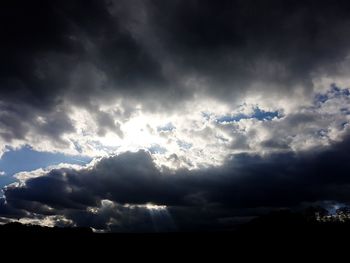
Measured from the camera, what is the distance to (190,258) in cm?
4238

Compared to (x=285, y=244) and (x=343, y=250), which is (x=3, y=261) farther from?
(x=343, y=250)

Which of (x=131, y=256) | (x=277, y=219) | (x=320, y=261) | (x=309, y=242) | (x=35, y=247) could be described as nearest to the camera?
(x=320, y=261)

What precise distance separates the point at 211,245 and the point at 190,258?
4457mm

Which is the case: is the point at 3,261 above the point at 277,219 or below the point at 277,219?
below

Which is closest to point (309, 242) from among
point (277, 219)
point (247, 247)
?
point (247, 247)

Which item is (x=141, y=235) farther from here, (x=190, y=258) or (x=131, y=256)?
(x=190, y=258)

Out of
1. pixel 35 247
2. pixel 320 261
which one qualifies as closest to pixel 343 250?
pixel 320 261

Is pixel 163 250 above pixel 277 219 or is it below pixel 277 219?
below

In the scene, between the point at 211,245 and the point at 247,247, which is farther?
the point at 211,245

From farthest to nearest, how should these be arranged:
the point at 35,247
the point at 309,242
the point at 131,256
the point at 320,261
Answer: the point at 35,247, the point at 131,256, the point at 309,242, the point at 320,261

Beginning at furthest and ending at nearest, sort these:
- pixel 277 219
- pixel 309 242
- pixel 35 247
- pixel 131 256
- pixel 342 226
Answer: pixel 277 219
pixel 35 247
pixel 342 226
pixel 131 256
pixel 309 242

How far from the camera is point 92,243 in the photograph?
50281mm

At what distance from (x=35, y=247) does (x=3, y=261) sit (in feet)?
20.3

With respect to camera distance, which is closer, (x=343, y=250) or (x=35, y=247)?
(x=343, y=250)
